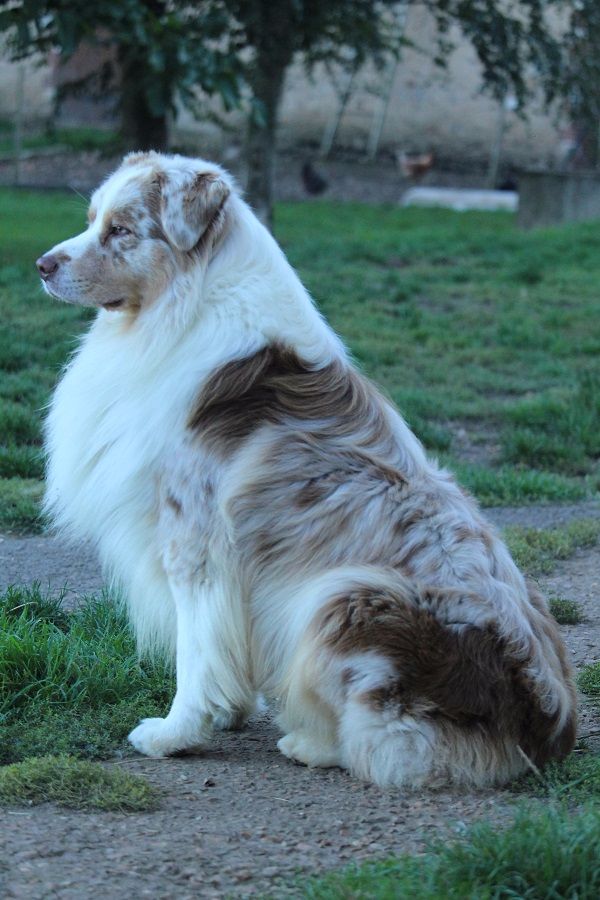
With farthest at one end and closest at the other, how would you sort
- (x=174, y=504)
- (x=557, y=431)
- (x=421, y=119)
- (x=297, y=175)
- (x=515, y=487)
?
1. (x=421, y=119)
2. (x=297, y=175)
3. (x=557, y=431)
4. (x=515, y=487)
5. (x=174, y=504)

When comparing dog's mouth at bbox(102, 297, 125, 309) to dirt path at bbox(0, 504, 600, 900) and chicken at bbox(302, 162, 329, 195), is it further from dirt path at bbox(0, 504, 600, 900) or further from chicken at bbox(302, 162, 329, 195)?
chicken at bbox(302, 162, 329, 195)

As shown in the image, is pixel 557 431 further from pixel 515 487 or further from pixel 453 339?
pixel 453 339

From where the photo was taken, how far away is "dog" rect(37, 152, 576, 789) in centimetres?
359

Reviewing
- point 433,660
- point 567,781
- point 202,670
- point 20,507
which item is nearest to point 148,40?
point 20,507

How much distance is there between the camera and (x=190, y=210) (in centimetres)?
401

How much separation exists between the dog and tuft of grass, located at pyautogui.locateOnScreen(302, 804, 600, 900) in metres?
0.55

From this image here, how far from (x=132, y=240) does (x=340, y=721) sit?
1672mm

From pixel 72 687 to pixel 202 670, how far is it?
1.94ft

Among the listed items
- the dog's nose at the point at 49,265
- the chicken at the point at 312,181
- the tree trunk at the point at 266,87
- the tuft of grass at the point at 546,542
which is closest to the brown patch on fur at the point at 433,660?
the dog's nose at the point at 49,265

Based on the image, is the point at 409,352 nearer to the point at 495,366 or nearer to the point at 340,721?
the point at 495,366

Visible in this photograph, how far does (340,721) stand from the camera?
145 inches

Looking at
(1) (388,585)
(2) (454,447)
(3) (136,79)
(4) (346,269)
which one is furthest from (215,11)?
(1) (388,585)

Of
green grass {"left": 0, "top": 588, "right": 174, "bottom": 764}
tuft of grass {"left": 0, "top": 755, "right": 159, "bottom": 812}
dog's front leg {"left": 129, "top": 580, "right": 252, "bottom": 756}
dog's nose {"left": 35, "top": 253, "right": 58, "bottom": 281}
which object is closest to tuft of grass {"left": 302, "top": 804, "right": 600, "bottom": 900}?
tuft of grass {"left": 0, "top": 755, "right": 159, "bottom": 812}

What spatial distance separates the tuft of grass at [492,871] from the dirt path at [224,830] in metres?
0.14
